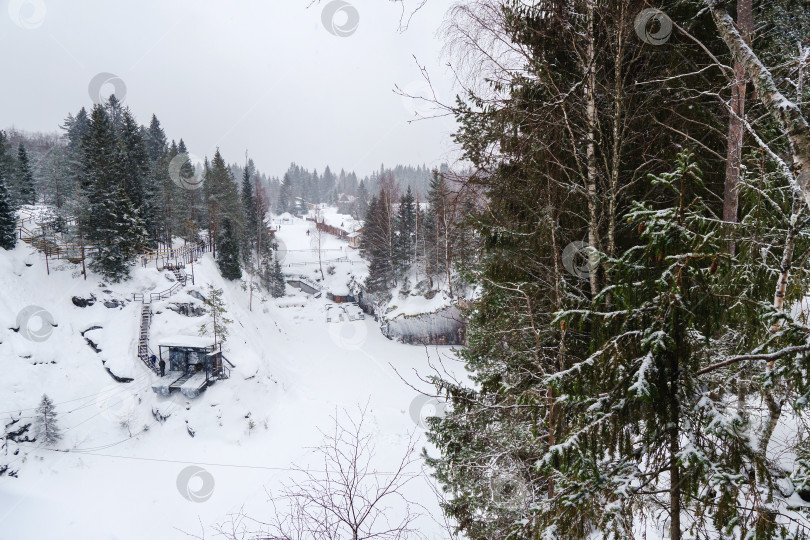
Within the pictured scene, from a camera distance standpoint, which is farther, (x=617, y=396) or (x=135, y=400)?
(x=135, y=400)

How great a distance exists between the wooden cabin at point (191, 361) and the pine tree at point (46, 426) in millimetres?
4159

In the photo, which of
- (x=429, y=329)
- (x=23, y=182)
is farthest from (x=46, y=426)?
(x=23, y=182)

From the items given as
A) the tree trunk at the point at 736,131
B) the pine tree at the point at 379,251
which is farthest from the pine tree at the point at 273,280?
the tree trunk at the point at 736,131

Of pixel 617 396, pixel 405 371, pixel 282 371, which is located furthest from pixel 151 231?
pixel 617 396

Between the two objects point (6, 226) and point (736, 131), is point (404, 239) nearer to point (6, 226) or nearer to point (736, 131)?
point (6, 226)

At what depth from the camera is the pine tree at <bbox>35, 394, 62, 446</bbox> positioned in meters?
15.0

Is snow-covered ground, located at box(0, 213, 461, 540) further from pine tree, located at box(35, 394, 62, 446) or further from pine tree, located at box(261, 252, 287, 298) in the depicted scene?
pine tree, located at box(261, 252, 287, 298)

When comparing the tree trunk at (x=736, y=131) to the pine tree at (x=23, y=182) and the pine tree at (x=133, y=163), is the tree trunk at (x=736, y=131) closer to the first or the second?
the pine tree at (x=133, y=163)

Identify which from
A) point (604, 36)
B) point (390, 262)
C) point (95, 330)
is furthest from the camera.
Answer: point (390, 262)

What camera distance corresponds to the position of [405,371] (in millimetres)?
Answer: 22891

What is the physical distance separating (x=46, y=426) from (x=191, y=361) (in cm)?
595

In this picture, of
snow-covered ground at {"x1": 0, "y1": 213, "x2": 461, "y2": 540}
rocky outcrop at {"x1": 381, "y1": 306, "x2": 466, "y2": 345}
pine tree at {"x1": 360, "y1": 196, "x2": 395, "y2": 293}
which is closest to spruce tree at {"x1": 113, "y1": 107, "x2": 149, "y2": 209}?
snow-covered ground at {"x1": 0, "y1": 213, "x2": 461, "y2": 540}

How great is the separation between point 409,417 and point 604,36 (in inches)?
671

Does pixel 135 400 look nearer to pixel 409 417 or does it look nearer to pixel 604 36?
pixel 409 417
